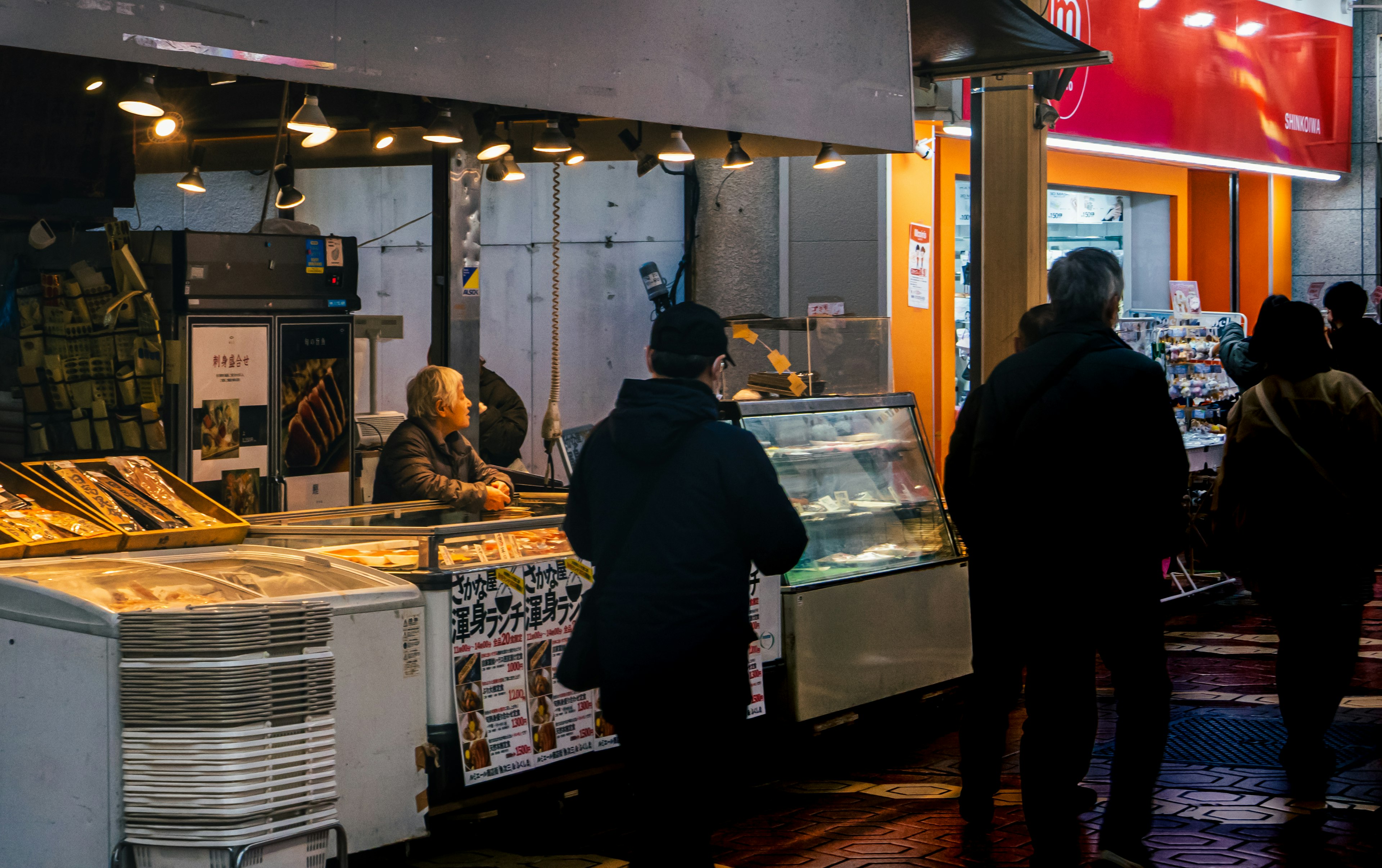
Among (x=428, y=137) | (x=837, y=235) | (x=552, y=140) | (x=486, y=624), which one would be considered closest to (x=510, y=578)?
(x=486, y=624)

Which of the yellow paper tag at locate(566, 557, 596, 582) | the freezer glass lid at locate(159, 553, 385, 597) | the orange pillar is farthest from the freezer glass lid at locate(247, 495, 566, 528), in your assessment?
the orange pillar

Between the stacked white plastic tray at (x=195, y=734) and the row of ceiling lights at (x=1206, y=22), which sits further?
the row of ceiling lights at (x=1206, y=22)

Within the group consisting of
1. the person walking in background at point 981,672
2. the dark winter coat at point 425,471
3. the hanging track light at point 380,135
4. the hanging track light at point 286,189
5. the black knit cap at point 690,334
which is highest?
the hanging track light at point 380,135

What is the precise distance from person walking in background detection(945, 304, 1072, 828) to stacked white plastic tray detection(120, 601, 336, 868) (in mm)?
2403

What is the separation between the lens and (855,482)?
6379 millimetres

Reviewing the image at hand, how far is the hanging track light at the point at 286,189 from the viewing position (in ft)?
24.2

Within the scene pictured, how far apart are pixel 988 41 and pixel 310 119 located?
155 inches

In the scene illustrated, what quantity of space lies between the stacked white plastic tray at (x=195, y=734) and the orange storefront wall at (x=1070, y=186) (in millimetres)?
6495

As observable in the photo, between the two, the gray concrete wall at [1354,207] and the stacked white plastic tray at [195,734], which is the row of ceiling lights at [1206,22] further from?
the stacked white plastic tray at [195,734]

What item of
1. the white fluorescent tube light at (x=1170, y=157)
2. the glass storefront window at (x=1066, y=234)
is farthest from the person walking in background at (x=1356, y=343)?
the glass storefront window at (x=1066, y=234)

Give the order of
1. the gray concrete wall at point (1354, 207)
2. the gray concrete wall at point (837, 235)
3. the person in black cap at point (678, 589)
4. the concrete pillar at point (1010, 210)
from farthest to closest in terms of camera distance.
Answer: the gray concrete wall at point (1354, 207), the gray concrete wall at point (837, 235), the concrete pillar at point (1010, 210), the person in black cap at point (678, 589)

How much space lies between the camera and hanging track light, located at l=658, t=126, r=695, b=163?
6477mm

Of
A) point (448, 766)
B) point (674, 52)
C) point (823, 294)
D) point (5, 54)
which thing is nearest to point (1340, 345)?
point (823, 294)

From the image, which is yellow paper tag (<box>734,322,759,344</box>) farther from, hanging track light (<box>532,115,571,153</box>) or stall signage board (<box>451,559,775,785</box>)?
stall signage board (<box>451,559,775,785</box>)
